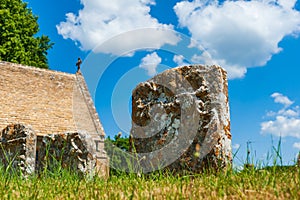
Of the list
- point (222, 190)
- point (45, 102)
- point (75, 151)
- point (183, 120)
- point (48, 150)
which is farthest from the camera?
point (45, 102)

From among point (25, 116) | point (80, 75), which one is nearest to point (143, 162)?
point (25, 116)

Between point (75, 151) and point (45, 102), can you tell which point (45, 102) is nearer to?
point (45, 102)

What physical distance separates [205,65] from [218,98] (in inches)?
25.3

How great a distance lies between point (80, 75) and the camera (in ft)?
86.3

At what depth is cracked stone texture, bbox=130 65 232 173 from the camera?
6.24 metres

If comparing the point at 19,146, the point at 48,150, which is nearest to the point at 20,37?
the point at 19,146

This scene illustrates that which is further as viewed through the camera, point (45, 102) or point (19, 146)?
point (45, 102)

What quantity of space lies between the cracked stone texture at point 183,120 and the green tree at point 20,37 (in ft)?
68.6

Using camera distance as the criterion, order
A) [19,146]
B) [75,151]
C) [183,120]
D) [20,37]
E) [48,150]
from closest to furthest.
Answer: [183,120], [48,150], [75,151], [19,146], [20,37]

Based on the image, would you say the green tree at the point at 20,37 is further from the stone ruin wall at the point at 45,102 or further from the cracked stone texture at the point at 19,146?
the cracked stone texture at the point at 19,146

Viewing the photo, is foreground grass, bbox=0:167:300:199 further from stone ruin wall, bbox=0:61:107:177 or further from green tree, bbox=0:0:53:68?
green tree, bbox=0:0:53:68

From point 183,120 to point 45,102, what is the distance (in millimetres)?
16065

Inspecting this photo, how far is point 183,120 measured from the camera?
21.6ft

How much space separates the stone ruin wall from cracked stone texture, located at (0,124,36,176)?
861 centimetres
